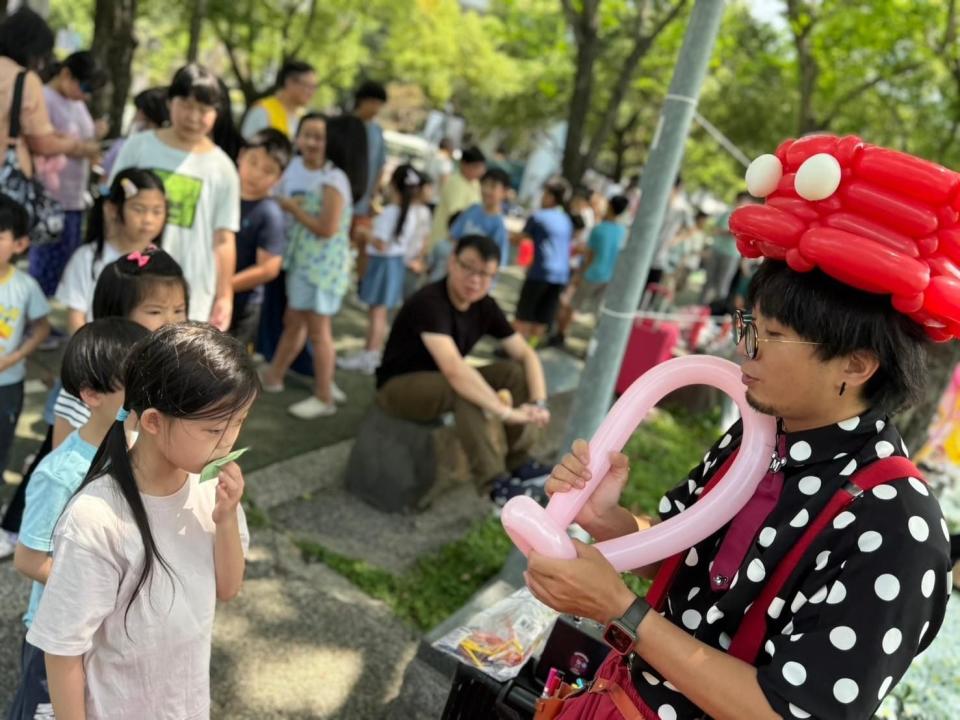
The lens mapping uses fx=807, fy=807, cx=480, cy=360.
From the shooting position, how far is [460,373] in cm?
404

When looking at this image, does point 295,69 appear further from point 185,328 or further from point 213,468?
point 213,468

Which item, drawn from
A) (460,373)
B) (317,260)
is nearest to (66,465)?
(460,373)

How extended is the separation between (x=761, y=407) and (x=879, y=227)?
370 millimetres

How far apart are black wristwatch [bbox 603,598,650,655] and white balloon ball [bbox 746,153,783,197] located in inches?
31.9

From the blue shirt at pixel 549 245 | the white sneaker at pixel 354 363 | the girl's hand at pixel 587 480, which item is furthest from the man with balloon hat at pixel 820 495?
the blue shirt at pixel 549 245

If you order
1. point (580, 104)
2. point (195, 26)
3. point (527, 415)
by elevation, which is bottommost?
point (527, 415)

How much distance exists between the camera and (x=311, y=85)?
556cm

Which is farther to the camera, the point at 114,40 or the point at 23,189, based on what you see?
the point at 114,40

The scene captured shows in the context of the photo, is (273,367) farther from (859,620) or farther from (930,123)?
(930,123)

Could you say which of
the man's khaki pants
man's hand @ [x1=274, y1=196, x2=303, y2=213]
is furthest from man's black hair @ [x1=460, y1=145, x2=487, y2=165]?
the man's khaki pants

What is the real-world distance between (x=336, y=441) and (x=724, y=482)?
3.76m

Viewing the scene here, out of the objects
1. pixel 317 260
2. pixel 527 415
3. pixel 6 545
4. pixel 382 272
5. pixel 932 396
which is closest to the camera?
pixel 6 545

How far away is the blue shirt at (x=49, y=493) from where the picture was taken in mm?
1809

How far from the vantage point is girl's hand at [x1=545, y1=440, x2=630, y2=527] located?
1.71 m
